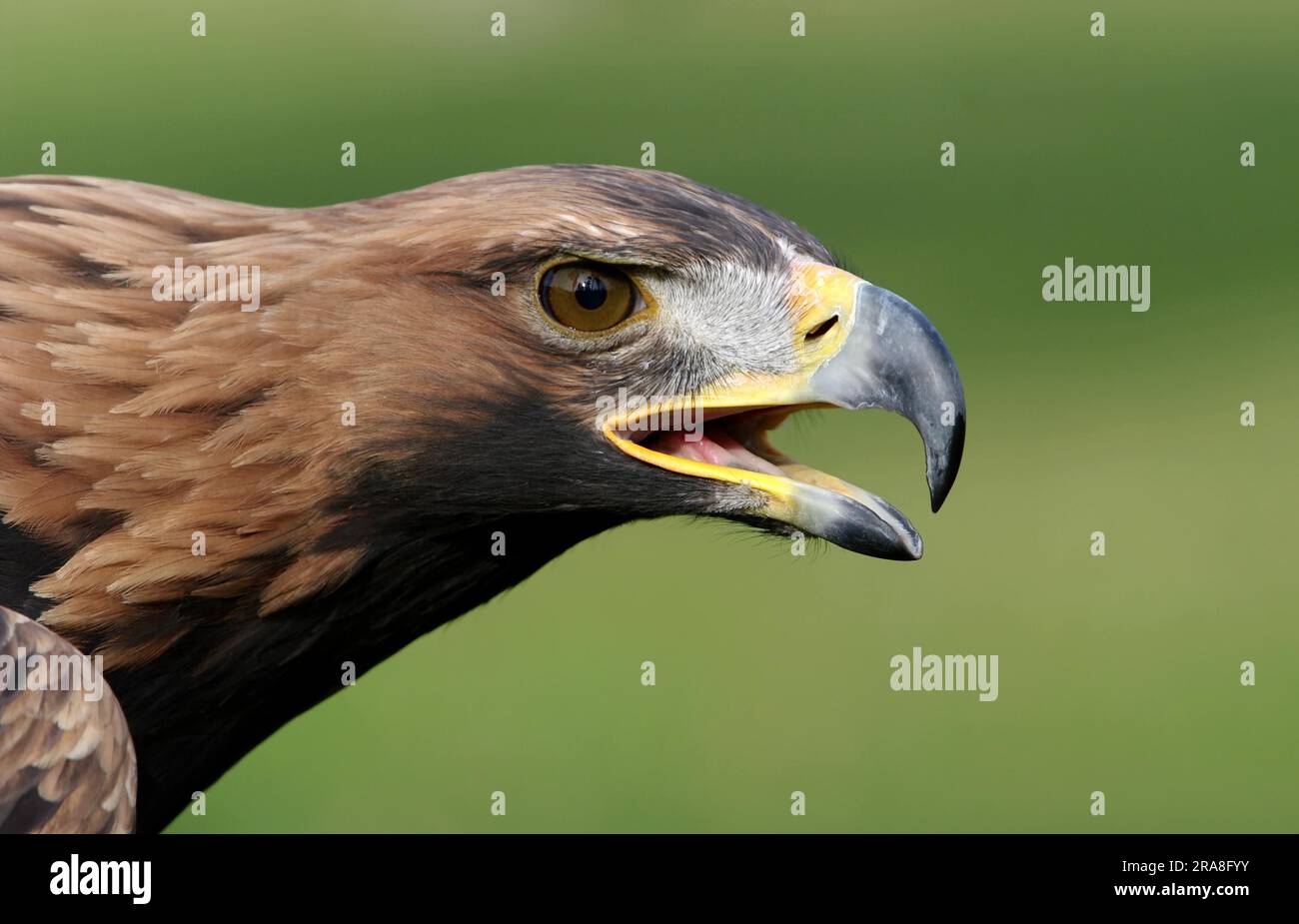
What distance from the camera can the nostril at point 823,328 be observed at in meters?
2.66

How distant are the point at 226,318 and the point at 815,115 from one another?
29.9 feet

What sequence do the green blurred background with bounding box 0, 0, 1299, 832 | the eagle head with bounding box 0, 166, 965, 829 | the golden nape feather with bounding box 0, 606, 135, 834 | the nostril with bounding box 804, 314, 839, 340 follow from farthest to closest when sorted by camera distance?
the green blurred background with bounding box 0, 0, 1299, 832 < the nostril with bounding box 804, 314, 839, 340 < the eagle head with bounding box 0, 166, 965, 829 < the golden nape feather with bounding box 0, 606, 135, 834

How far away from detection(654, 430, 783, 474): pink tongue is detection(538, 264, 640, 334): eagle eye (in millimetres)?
211

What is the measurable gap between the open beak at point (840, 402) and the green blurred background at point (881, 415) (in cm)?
177

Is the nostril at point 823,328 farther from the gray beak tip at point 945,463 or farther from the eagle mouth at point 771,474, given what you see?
the gray beak tip at point 945,463

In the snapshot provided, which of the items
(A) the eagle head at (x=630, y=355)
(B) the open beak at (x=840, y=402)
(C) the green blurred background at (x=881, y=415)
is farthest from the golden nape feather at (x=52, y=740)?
(C) the green blurred background at (x=881, y=415)

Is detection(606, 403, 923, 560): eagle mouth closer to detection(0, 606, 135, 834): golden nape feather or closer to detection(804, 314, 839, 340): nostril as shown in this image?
detection(804, 314, 839, 340): nostril

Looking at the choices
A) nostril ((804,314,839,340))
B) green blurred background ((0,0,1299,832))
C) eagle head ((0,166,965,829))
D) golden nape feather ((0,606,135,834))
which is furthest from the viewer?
green blurred background ((0,0,1299,832))

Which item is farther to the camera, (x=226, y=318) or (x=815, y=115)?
(x=815, y=115)

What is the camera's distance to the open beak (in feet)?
8.52

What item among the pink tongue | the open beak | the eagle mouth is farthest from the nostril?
the pink tongue

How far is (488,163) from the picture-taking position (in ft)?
31.8

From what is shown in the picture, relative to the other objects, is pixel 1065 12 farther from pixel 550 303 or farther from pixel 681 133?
pixel 550 303

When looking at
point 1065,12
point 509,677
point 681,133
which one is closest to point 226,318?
point 509,677
